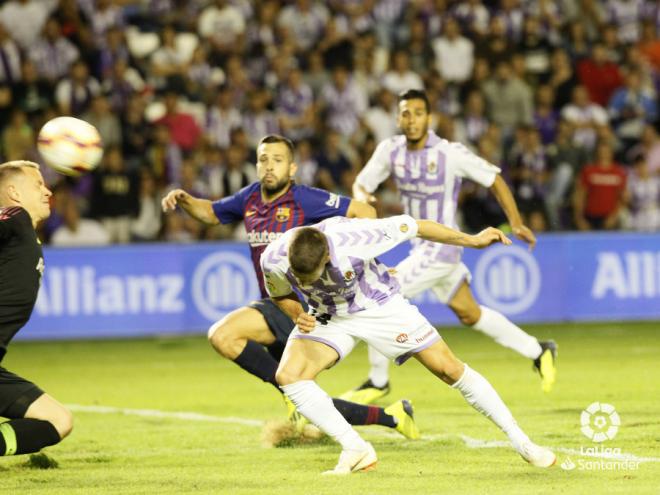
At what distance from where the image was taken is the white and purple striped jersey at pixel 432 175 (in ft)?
32.3

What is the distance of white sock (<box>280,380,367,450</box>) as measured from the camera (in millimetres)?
6895

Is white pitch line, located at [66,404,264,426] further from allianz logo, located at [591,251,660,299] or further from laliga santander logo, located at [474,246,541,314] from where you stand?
allianz logo, located at [591,251,660,299]

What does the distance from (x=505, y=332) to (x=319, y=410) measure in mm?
3491

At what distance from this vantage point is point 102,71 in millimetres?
17734

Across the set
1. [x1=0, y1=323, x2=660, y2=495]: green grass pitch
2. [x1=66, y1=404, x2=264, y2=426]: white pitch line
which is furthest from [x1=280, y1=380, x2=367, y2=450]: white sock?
[x1=66, y1=404, x2=264, y2=426]: white pitch line

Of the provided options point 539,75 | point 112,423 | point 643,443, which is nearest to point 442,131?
point 539,75

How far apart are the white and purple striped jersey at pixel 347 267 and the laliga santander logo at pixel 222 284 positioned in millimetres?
7577

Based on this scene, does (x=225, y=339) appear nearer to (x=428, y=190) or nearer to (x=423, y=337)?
(x=423, y=337)

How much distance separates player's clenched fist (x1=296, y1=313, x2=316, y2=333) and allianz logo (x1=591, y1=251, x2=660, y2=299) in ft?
28.8

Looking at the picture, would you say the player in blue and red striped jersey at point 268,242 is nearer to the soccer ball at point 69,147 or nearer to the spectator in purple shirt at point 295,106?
the soccer ball at point 69,147

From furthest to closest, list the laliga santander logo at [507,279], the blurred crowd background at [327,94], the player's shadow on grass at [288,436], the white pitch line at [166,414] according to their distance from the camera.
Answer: the blurred crowd background at [327,94] → the laliga santander logo at [507,279] → the white pitch line at [166,414] → the player's shadow on grass at [288,436]

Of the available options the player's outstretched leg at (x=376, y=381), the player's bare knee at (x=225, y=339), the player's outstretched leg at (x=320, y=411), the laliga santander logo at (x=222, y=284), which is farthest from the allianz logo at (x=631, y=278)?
the player's outstretched leg at (x=320, y=411)

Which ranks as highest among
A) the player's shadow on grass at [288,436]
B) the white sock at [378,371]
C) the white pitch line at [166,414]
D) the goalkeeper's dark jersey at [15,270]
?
the goalkeeper's dark jersey at [15,270]

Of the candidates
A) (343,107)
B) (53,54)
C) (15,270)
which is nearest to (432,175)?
(15,270)
